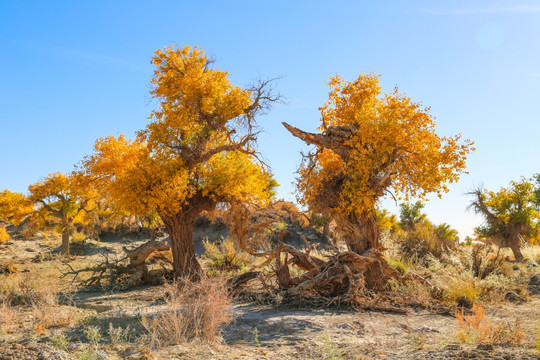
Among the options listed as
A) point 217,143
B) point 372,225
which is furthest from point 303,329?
point 217,143

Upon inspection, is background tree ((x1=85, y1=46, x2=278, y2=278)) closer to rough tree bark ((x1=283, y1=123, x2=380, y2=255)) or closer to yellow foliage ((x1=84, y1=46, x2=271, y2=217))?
yellow foliage ((x1=84, y1=46, x2=271, y2=217))

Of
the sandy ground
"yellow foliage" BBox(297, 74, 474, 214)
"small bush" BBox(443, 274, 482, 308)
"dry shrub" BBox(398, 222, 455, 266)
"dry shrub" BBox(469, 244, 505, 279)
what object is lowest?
the sandy ground

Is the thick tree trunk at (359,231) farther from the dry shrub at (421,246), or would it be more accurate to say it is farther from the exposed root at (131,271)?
the exposed root at (131,271)

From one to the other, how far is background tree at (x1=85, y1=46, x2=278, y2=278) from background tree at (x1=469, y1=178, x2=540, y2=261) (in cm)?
1717

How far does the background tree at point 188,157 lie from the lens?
14.5 meters

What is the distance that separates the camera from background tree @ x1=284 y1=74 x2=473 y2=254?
34.8 ft

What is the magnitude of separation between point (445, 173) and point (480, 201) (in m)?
18.1

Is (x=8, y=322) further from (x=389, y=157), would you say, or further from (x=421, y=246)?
(x=421, y=246)

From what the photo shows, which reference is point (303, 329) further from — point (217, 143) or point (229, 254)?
point (229, 254)

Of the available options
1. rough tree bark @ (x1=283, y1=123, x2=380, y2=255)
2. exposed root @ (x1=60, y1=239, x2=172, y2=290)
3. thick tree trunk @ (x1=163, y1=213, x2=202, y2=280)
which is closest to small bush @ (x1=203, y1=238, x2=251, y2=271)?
thick tree trunk @ (x1=163, y1=213, x2=202, y2=280)

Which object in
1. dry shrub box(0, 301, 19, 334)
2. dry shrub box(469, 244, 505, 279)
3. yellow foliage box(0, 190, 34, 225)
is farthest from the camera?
yellow foliage box(0, 190, 34, 225)

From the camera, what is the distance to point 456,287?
10.6 meters

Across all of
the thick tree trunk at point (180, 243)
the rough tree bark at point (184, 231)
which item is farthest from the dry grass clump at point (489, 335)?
the thick tree trunk at point (180, 243)

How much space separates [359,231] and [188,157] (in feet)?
22.2
